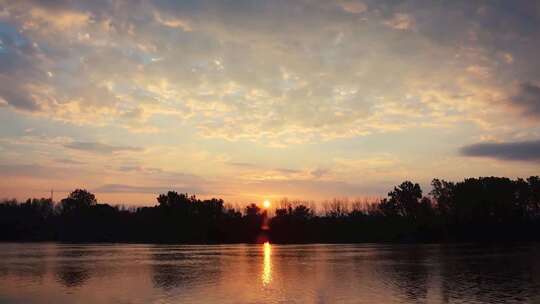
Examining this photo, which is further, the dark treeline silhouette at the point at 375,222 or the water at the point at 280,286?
the dark treeline silhouette at the point at 375,222

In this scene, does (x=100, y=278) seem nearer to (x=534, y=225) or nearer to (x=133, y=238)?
(x=534, y=225)

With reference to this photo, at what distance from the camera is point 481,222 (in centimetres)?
15200

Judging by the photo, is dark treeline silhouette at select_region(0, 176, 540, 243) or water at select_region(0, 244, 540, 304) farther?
dark treeline silhouette at select_region(0, 176, 540, 243)

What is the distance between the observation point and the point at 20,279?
42.7 m

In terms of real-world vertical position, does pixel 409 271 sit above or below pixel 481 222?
below

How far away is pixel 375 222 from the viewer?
176 metres

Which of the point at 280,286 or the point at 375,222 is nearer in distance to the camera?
the point at 280,286

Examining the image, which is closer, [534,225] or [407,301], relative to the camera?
[407,301]

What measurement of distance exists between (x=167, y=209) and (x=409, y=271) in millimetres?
149459

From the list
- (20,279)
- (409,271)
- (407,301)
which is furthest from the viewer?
(409,271)

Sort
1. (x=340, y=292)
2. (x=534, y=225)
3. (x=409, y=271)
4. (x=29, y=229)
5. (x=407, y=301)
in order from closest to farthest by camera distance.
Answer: (x=407, y=301) → (x=340, y=292) → (x=409, y=271) → (x=534, y=225) → (x=29, y=229)

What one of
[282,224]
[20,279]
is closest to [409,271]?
[20,279]

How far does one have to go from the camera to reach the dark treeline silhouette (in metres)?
153

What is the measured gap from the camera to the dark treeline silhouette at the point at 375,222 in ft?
502
